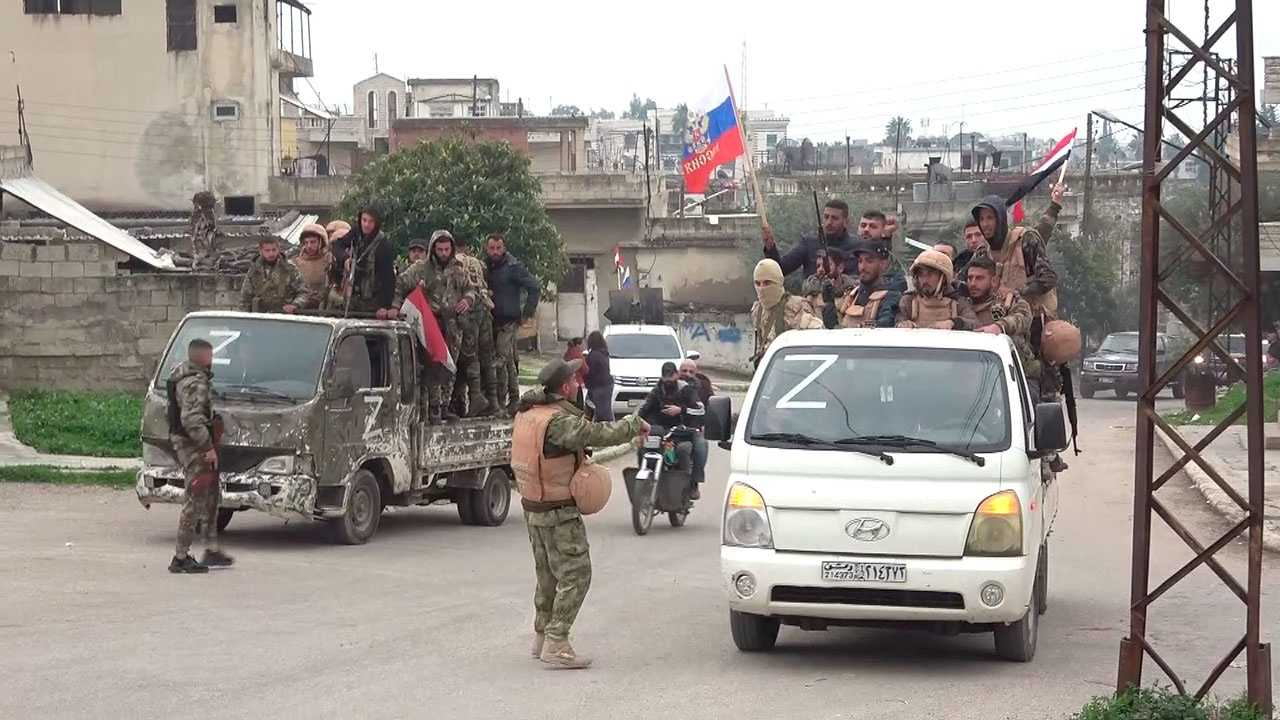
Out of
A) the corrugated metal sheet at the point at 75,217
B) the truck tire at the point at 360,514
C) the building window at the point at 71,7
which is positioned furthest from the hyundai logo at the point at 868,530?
the building window at the point at 71,7

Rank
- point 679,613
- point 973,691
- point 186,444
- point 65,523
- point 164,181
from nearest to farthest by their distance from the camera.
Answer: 1. point 973,691
2. point 679,613
3. point 186,444
4. point 65,523
5. point 164,181

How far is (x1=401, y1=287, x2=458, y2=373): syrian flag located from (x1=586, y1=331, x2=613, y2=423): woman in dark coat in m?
5.77

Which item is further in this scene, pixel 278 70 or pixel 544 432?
pixel 278 70

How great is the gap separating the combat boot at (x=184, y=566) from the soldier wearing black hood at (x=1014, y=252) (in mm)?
6275

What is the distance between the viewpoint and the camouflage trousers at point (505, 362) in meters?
17.9

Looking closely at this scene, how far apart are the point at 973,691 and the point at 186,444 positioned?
22.2 feet

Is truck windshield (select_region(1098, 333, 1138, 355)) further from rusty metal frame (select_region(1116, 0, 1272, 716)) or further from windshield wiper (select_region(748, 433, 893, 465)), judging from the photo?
rusty metal frame (select_region(1116, 0, 1272, 716))

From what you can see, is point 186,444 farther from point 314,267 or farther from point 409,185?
point 409,185

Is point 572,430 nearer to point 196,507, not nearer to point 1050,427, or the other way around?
point 1050,427

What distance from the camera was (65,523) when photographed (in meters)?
16.2

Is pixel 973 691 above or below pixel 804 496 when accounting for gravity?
below

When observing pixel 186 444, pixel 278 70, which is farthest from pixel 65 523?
pixel 278 70

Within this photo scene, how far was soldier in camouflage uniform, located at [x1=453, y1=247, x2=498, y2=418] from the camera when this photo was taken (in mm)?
17391

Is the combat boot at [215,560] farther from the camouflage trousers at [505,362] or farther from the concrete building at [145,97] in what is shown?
the concrete building at [145,97]
